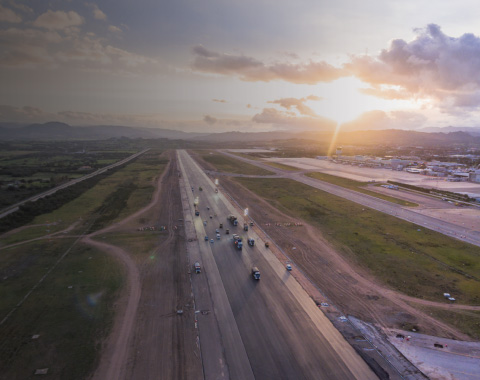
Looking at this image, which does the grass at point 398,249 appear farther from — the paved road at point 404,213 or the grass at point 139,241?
the grass at point 139,241

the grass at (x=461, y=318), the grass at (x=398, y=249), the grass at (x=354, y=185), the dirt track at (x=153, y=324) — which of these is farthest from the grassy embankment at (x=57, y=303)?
the grass at (x=354, y=185)

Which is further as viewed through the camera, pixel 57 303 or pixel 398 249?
pixel 398 249

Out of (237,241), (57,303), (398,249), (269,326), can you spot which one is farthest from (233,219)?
(57,303)

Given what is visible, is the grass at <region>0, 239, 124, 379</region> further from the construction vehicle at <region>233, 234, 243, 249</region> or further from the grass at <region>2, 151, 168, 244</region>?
the construction vehicle at <region>233, 234, 243, 249</region>

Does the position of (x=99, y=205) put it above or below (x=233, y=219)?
below

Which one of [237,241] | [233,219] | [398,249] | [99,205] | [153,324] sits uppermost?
[233,219]

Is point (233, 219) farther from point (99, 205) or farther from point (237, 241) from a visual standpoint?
point (99, 205)

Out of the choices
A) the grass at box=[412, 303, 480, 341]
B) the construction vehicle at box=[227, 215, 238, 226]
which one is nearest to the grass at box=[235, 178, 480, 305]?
the grass at box=[412, 303, 480, 341]
